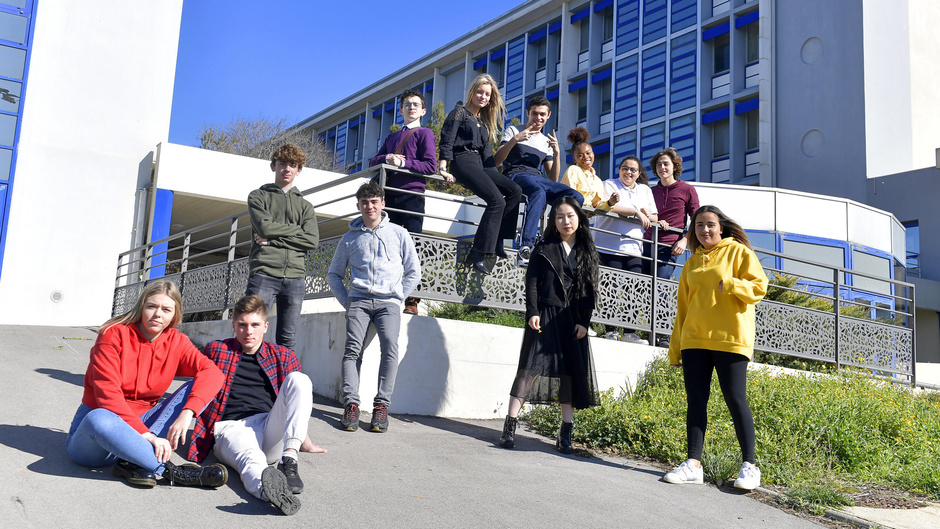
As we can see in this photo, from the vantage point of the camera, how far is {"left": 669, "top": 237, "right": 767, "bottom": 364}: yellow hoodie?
534 cm

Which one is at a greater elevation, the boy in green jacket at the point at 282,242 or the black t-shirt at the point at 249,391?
the boy in green jacket at the point at 282,242

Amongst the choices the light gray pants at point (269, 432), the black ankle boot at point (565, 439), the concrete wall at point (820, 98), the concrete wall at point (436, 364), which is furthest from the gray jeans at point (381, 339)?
the concrete wall at point (820, 98)

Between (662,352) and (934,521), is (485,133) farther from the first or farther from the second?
(934,521)

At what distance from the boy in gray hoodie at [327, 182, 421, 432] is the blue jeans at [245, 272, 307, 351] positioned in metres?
0.35

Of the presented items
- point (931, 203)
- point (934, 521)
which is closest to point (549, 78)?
point (931, 203)

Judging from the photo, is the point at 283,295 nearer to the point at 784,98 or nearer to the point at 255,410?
the point at 255,410

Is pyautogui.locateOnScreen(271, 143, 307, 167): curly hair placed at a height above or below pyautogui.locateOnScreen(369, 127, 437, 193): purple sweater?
below

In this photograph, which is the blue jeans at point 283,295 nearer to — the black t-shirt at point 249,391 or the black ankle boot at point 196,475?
the black t-shirt at point 249,391

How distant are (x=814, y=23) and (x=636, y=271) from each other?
→ 20037mm

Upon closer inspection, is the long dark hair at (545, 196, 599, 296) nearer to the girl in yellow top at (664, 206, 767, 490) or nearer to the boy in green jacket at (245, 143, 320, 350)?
the girl in yellow top at (664, 206, 767, 490)

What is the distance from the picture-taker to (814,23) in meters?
25.0

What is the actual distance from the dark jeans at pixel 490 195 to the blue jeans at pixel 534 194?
6.9 inches

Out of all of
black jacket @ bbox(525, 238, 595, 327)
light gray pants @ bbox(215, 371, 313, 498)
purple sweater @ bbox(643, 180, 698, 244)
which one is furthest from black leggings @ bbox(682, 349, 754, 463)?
purple sweater @ bbox(643, 180, 698, 244)

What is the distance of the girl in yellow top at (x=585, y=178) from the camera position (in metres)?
8.35
